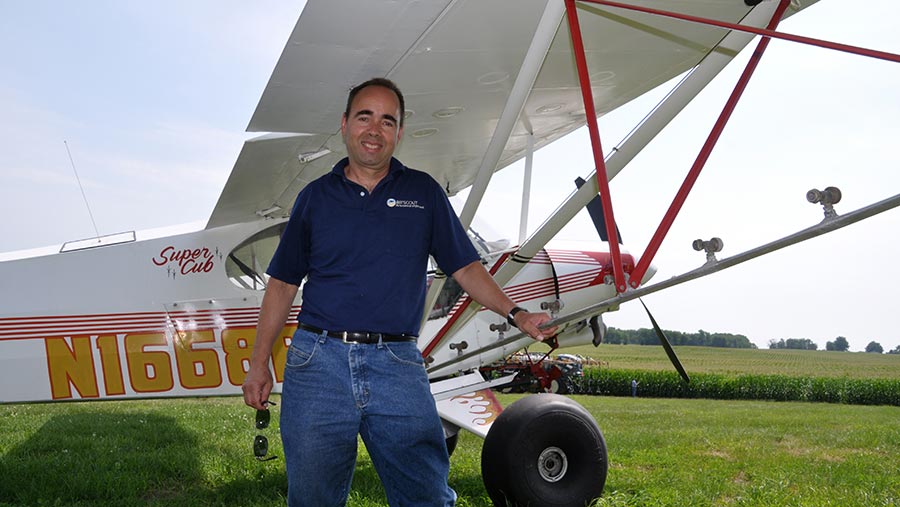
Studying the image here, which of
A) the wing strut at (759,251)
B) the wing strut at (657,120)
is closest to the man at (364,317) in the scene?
the wing strut at (759,251)

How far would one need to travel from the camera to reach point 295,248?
2254mm

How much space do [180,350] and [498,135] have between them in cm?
315

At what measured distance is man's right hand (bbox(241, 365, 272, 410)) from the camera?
219 cm

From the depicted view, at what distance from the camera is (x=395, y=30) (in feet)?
10.8

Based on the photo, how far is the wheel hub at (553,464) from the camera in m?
4.03

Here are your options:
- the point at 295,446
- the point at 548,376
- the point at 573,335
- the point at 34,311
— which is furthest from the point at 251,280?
the point at 295,446

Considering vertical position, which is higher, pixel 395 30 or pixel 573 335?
pixel 395 30

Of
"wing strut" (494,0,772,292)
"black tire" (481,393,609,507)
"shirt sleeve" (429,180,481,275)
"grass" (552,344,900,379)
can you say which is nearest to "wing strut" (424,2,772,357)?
"wing strut" (494,0,772,292)

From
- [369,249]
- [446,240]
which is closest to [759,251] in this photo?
[446,240]

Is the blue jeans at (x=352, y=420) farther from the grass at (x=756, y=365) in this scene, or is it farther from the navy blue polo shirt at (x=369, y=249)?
the grass at (x=756, y=365)

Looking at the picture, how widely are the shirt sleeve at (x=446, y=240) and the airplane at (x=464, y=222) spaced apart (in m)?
0.91

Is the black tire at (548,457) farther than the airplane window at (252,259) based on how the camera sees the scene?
No

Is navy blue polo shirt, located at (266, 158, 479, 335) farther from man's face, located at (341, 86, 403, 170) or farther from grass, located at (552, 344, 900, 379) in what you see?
grass, located at (552, 344, 900, 379)

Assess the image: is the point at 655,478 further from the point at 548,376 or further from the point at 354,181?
the point at 354,181
